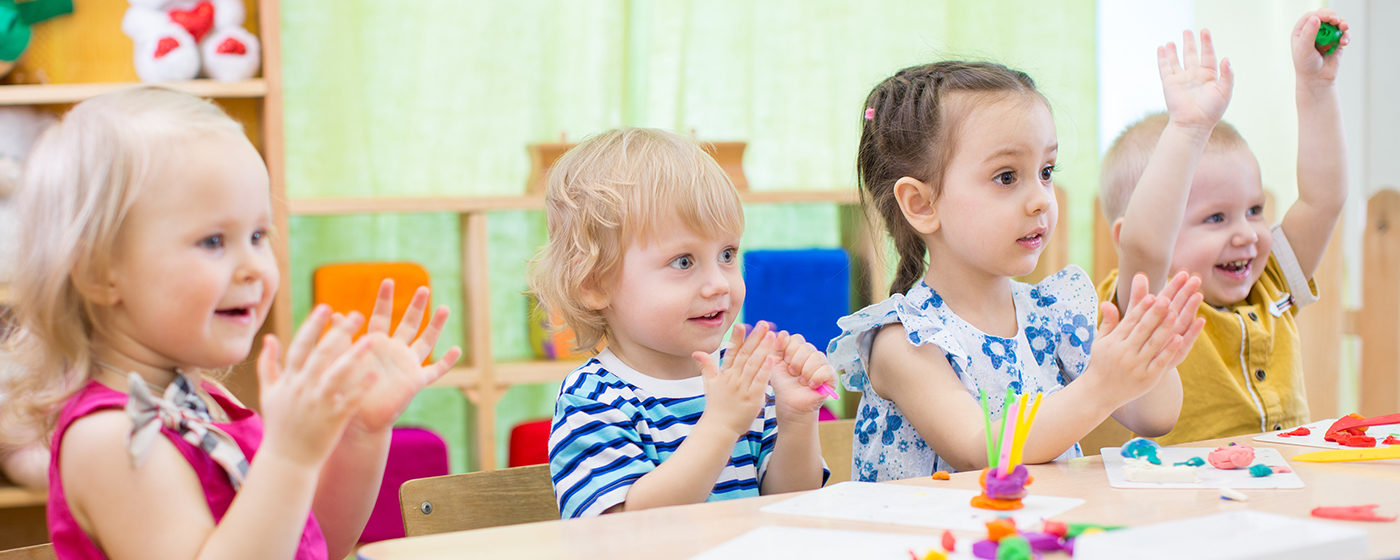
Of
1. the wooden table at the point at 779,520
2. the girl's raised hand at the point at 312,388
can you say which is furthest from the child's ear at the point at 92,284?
the wooden table at the point at 779,520

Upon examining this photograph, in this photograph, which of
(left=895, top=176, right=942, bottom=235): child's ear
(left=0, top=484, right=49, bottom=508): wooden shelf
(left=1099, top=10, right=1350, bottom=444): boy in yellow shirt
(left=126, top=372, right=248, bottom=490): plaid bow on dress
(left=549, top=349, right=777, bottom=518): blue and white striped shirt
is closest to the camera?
(left=126, top=372, right=248, bottom=490): plaid bow on dress

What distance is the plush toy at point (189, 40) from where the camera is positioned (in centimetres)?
222

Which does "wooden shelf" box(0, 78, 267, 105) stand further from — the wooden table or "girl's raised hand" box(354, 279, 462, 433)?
the wooden table

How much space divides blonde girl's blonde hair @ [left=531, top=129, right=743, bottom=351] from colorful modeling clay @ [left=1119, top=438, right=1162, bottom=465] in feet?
1.47

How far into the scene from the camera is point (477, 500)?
3.87 ft

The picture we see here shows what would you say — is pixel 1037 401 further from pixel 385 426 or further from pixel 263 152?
pixel 263 152

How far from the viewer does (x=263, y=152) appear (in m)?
2.38

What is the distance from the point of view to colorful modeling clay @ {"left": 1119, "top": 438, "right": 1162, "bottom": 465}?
1.08 meters

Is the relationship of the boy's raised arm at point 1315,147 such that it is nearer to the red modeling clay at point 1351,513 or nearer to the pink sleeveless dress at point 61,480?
the red modeling clay at point 1351,513

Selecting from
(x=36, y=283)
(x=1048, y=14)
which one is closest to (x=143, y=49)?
(x=36, y=283)

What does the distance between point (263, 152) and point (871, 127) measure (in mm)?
1450

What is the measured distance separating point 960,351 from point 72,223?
837 millimetres

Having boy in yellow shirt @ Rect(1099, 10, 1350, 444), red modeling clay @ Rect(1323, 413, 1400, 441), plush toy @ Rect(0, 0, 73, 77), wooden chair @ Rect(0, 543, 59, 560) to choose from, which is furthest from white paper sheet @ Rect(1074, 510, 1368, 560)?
plush toy @ Rect(0, 0, 73, 77)

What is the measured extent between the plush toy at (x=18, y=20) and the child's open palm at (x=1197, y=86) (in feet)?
6.62
